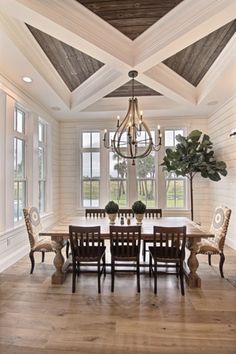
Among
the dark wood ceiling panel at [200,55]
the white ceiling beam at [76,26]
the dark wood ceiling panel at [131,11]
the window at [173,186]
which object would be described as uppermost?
the dark wood ceiling panel at [131,11]

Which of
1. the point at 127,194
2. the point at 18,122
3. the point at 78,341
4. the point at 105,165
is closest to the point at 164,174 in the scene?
the point at 127,194

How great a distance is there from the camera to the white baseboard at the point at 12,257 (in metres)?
3.98

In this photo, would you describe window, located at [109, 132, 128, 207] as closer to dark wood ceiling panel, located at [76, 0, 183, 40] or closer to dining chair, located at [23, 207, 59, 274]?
dining chair, located at [23, 207, 59, 274]

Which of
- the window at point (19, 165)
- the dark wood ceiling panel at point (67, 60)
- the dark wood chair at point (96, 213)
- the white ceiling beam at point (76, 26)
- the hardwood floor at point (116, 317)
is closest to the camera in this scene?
the hardwood floor at point (116, 317)

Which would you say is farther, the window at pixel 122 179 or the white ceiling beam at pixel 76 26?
the window at pixel 122 179

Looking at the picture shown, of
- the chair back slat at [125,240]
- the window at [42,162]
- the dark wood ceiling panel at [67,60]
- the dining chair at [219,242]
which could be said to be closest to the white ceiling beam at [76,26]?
the dark wood ceiling panel at [67,60]

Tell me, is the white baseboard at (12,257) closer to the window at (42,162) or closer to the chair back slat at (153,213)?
the window at (42,162)

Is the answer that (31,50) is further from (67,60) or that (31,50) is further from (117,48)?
(117,48)

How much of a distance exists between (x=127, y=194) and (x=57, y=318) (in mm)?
4257

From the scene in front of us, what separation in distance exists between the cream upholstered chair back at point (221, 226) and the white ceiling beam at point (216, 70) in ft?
6.92

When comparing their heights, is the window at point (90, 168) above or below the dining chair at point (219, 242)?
above

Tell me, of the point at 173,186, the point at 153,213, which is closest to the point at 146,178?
the point at 173,186

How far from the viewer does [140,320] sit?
2582 millimetres

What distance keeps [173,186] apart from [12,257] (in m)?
4.21
